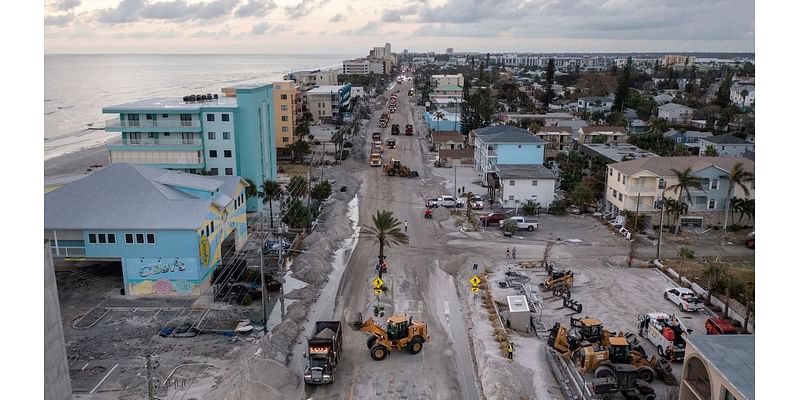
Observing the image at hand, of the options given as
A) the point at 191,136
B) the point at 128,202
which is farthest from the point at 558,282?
the point at 191,136

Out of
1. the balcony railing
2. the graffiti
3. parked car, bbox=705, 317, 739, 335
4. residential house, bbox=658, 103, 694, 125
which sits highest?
the balcony railing

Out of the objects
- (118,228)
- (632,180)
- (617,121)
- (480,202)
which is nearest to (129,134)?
(118,228)

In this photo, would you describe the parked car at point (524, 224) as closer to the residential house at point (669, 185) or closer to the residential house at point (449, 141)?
the residential house at point (669, 185)

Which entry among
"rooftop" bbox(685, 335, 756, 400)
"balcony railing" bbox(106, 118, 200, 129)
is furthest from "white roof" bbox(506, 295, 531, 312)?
"balcony railing" bbox(106, 118, 200, 129)

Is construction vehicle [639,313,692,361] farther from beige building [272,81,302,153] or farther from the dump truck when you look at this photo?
beige building [272,81,302,153]

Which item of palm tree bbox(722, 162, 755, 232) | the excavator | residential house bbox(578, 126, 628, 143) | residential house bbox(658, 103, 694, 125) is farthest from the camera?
residential house bbox(658, 103, 694, 125)

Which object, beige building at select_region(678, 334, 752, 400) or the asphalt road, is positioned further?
the asphalt road

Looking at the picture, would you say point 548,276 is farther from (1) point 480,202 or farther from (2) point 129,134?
(2) point 129,134

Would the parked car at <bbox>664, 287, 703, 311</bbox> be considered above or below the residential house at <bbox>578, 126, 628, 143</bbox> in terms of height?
below
